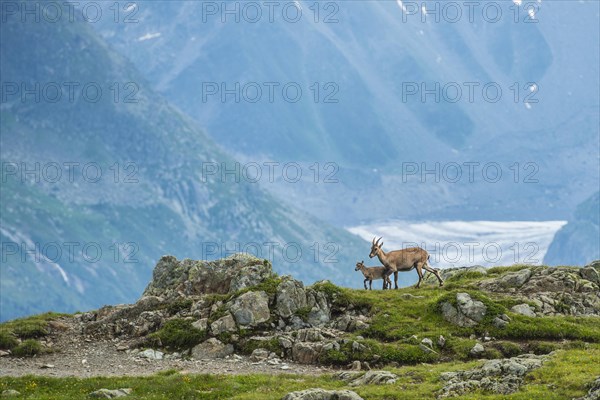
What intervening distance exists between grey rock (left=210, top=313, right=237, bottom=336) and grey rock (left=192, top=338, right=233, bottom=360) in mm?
868

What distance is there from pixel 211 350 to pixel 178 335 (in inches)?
107

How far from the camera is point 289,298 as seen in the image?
202 ft

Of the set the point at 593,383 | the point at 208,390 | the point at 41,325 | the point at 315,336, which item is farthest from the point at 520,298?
the point at 41,325

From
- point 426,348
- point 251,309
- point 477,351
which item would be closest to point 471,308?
point 477,351

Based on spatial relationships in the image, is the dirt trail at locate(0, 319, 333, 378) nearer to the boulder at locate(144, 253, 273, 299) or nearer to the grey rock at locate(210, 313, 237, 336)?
the grey rock at locate(210, 313, 237, 336)

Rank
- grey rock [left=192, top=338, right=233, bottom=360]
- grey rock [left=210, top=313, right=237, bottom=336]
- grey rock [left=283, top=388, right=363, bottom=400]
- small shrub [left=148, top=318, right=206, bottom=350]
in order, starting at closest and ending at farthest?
grey rock [left=283, top=388, right=363, bottom=400], grey rock [left=192, top=338, right=233, bottom=360], small shrub [left=148, top=318, right=206, bottom=350], grey rock [left=210, top=313, right=237, bottom=336]

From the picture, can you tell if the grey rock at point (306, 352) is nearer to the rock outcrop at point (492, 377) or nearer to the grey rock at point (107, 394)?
the rock outcrop at point (492, 377)

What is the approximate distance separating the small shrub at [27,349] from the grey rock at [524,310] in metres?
29.0

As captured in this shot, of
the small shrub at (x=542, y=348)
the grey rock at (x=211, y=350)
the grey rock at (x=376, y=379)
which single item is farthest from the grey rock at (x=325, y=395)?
the small shrub at (x=542, y=348)

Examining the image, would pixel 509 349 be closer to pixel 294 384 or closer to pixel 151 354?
pixel 294 384

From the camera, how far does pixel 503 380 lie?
152 ft

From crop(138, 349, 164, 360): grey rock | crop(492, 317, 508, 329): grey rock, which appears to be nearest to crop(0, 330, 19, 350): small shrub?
crop(138, 349, 164, 360): grey rock

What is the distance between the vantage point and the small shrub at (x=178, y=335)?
2336 inches

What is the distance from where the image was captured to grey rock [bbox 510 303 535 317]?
59844mm
